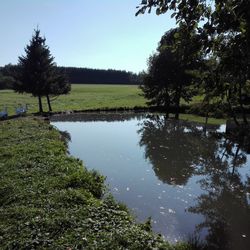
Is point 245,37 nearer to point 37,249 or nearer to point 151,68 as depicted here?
point 37,249

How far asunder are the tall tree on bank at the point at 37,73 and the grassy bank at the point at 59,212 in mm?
28403

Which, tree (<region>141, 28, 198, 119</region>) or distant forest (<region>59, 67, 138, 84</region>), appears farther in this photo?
distant forest (<region>59, 67, 138, 84</region>)

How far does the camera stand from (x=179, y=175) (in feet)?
54.7

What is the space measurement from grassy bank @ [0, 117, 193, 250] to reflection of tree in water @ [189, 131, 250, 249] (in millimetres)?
1987

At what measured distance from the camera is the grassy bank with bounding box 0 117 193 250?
7730 millimetres

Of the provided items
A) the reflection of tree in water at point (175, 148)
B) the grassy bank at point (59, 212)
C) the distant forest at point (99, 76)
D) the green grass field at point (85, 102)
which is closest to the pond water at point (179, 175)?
the reflection of tree in water at point (175, 148)

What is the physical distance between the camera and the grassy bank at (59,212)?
7.73 metres

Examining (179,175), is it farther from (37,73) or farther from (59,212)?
(37,73)

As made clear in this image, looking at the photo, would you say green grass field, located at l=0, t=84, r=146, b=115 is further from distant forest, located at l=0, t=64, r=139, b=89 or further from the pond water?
distant forest, located at l=0, t=64, r=139, b=89

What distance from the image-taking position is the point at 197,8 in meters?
5.10

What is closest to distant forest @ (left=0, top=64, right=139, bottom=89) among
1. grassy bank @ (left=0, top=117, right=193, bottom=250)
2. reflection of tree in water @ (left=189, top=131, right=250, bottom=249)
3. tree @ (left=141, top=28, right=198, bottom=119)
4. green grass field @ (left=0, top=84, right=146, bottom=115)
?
green grass field @ (left=0, top=84, right=146, bottom=115)

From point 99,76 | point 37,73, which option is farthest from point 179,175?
point 99,76

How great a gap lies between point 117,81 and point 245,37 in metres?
135

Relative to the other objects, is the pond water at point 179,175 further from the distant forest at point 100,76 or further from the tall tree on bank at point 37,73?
the distant forest at point 100,76
